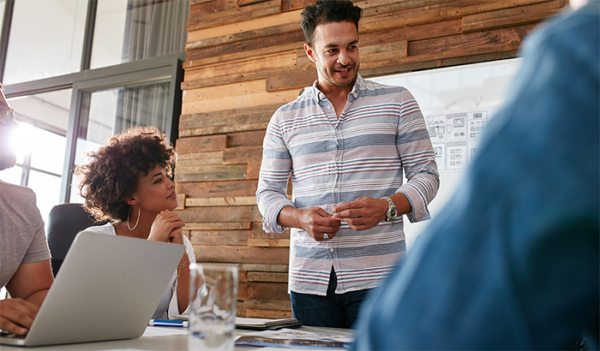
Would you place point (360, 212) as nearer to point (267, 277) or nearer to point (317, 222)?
point (317, 222)

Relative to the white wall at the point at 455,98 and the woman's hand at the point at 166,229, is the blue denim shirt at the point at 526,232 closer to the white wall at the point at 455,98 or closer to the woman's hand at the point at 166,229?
the woman's hand at the point at 166,229

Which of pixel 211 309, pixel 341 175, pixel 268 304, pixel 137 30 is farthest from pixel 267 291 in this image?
pixel 137 30

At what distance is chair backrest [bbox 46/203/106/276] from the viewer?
6.16 ft

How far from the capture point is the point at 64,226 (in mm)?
1939

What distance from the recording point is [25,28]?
14.8 ft

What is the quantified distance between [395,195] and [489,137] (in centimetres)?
122

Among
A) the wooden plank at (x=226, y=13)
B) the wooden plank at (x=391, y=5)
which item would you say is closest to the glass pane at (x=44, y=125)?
the wooden plank at (x=226, y=13)

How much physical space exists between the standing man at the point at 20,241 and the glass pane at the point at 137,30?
2.35 metres

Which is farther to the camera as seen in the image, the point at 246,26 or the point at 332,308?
the point at 246,26

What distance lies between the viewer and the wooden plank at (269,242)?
2670 millimetres

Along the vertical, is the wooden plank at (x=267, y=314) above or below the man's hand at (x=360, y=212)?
below

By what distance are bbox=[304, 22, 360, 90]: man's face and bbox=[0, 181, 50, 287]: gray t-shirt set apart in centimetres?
109

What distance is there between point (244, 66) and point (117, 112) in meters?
1.36

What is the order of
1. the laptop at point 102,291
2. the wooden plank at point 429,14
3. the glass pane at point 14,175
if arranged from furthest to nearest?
1. the glass pane at point 14,175
2. the wooden plank at point 429,14
3. the laptop at point 102,291
